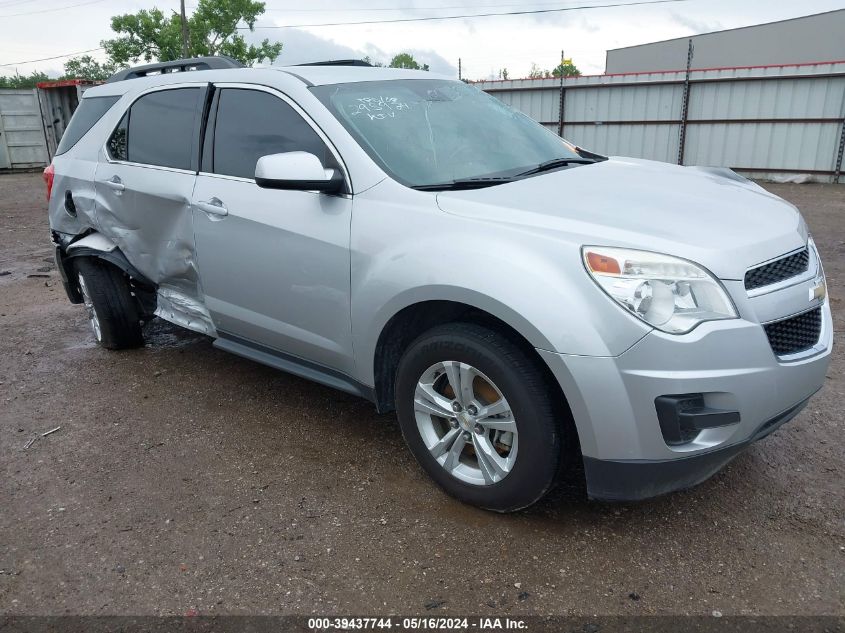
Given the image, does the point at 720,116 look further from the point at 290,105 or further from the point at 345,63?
the point at 290,105

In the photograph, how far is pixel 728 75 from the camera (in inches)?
571

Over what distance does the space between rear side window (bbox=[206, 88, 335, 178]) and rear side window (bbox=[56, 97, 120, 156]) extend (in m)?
1.27

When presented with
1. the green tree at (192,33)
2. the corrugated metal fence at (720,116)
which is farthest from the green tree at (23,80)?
the corrugated metal fence at (720,116)

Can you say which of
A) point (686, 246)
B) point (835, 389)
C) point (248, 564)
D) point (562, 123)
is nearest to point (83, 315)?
point (248, 564)

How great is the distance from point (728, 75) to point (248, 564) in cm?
1513

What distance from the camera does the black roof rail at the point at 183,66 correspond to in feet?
13.7

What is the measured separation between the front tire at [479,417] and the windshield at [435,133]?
2.51 feet

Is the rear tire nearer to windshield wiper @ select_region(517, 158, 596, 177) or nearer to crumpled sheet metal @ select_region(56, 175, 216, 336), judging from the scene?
crumpled sheet metal @ select_region(56, 175, 216, 336)

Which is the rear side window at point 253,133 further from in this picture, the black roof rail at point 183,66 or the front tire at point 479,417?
the front tire at point 479,417

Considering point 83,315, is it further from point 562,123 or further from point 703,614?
point 562,123

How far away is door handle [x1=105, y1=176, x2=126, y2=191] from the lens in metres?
4.13

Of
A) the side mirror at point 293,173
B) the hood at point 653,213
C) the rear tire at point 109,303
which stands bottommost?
the rear tire at point 109,303

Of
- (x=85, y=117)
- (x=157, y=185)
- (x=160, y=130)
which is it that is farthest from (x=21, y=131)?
(x=157, y=185)

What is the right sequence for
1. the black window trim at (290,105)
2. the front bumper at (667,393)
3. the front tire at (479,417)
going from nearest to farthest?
the front bumper at (667,393) → the front tire at (479,417) → the black window trim at (290,105)
